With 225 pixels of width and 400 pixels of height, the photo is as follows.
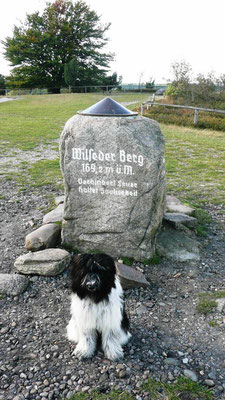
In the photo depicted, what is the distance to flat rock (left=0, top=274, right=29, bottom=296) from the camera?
4773mm

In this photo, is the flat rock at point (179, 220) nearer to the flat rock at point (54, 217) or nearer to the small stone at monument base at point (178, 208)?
the small stone at monument base at point (178, 208)

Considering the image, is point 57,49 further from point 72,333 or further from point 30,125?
point 72,333

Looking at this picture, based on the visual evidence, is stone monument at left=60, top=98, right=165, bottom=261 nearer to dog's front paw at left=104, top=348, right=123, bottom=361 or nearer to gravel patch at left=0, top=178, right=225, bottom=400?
gravel patch at left=0, top=178, right=225, bottom=400

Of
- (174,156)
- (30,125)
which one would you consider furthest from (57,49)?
(174,156)

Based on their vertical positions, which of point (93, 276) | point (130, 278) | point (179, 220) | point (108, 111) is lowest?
Result: point (130, 278)

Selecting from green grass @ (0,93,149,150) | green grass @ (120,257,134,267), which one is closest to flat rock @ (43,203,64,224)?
green grass @ (120,257,134,267)

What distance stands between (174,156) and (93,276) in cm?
1005

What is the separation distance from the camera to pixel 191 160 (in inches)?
478

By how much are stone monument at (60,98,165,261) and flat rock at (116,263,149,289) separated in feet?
1.84

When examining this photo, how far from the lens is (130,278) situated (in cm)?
487

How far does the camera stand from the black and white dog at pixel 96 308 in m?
3.28

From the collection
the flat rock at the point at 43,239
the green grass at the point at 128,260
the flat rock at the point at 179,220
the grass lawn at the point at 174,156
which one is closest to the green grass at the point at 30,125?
the grass lawn at the point at 174,156

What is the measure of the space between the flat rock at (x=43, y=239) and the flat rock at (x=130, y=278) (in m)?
1.41

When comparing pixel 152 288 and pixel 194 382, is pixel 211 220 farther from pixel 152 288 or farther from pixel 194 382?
pixel 194 382
